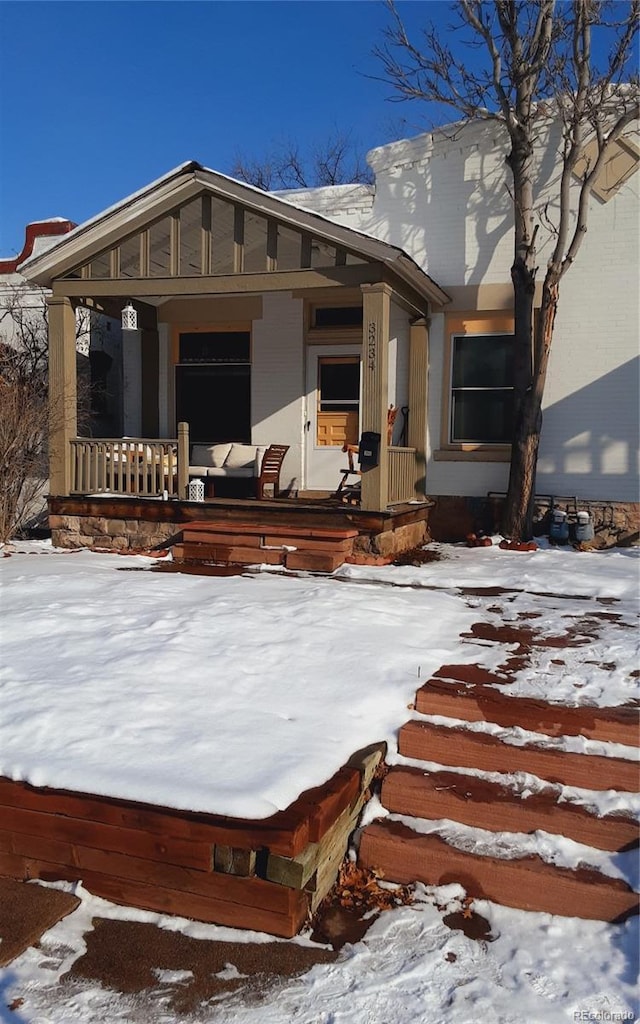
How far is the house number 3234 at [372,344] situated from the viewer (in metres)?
8.13

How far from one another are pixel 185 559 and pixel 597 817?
5623 millimetres

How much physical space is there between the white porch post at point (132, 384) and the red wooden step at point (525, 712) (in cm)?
870

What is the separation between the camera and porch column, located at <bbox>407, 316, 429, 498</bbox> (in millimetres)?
10312

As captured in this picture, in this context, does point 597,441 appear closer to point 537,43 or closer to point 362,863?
point 537,43

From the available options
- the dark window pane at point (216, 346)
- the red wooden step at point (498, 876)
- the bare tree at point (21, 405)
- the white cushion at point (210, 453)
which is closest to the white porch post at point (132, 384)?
the dark window pane at point (216, 346)

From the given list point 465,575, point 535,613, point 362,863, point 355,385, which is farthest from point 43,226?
point 362,863

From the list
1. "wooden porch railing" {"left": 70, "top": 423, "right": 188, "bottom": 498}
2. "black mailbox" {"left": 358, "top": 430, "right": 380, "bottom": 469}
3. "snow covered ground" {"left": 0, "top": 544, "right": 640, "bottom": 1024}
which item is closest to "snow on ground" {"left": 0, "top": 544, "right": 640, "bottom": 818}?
"snow covered ground" {"left": 0, "top": 544, "right": 640, "bottom": 1024}

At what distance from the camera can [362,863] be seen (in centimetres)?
332

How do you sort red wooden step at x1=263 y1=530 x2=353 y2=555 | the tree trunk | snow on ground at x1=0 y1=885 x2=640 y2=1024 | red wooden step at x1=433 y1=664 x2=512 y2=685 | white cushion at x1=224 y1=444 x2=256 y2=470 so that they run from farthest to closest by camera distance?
white cushion at x1=224 y1=444 x2=256 y2=470
the tree trunk
red wooden step at x1=263 y1=530 x2=353 y2=555
red wooden step at x1=433 y1=664 x2=512 y2=685
snow on ground at x1=0 y1=885 x2=640 y2=1024

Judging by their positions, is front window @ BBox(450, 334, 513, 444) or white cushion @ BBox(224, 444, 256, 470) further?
white cushion @ BBox(224, 444, 256, 470)

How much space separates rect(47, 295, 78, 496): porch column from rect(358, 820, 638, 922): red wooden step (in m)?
7.14

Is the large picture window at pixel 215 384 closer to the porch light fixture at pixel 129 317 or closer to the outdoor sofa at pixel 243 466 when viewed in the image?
the outdoor sofa at pixel 243 466

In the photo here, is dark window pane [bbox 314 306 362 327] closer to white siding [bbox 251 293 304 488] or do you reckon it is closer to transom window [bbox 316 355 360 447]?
white siding [bbox 251 293 304 488]

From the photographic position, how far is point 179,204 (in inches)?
344
